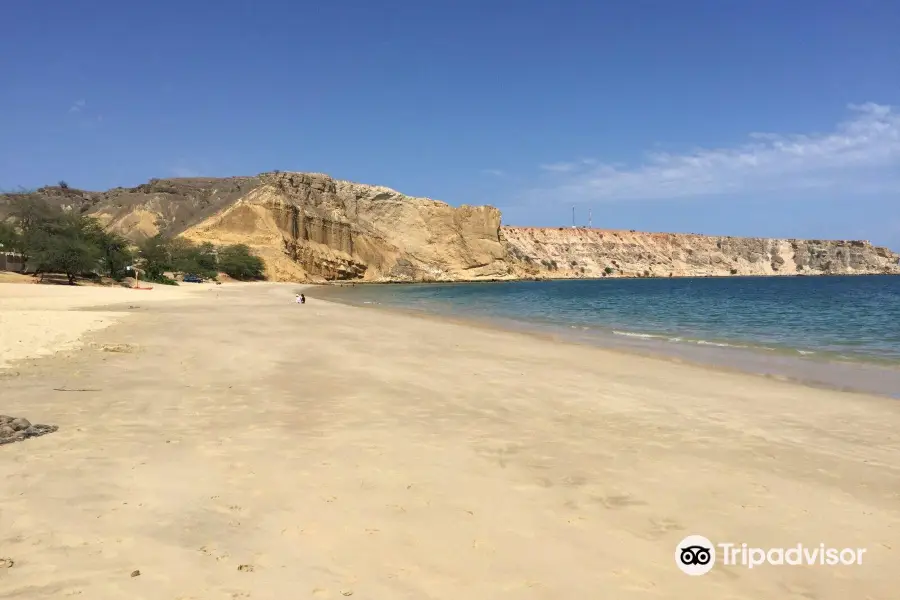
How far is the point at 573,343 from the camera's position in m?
16.2

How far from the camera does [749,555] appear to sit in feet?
12.3

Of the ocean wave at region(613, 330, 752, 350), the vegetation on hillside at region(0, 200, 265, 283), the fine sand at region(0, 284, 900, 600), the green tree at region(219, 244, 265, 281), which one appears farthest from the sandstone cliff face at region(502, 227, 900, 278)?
the fine sand at region(0, 284, 900, 600)

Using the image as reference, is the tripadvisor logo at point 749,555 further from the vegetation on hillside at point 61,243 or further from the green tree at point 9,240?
the green tree at point 9,240

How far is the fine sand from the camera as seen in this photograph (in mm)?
3264

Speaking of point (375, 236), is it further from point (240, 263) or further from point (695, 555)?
point (695, 555)

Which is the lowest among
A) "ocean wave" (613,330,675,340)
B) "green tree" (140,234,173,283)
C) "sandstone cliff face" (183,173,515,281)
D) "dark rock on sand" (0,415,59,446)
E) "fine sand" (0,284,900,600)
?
"ocean wave" (613,330,675,340)

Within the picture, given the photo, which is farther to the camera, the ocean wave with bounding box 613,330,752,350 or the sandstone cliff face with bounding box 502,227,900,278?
the sandstone cliff face with bounding box 502,227,900,278

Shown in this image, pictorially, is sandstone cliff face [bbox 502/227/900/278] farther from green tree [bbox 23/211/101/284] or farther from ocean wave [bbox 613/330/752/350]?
ocean wave [bbox 613/330/752/350]

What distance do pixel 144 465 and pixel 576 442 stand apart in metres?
4.24

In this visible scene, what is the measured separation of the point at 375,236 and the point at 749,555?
304ft

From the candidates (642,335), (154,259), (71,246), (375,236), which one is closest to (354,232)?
(375,236)

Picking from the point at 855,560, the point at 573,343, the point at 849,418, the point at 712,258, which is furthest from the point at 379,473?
the point at 712,258

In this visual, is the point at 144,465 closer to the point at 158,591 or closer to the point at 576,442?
the point at 158,591

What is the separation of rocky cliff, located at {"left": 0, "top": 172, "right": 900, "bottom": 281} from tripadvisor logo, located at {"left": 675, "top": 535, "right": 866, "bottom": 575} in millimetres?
54049
